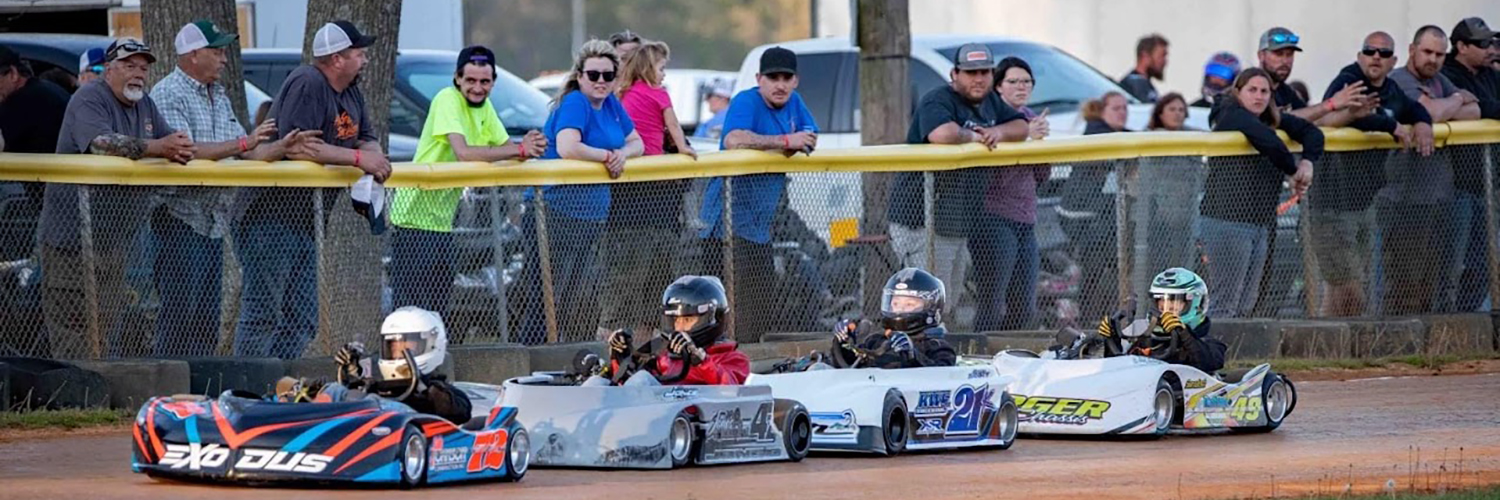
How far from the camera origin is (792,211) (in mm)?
14555

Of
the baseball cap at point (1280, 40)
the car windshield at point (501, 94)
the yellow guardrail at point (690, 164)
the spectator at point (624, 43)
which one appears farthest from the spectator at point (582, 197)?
the baseball cap at point (1280, 40)

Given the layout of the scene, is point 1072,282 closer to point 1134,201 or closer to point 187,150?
point 1134,201

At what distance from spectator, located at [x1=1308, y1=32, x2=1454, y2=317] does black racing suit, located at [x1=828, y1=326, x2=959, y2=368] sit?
4.53 meters

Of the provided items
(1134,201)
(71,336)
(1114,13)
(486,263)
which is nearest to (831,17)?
(1114,13)

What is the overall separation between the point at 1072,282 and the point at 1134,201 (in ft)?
2.08

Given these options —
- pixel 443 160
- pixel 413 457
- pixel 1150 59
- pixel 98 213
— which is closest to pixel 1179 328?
pixel 443 160

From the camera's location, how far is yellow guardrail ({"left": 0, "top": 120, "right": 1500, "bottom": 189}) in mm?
12273

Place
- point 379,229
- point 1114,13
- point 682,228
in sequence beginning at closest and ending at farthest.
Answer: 1. point 379,229
2. point 682,228
3. point 1114,13

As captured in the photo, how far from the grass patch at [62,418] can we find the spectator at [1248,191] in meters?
6.83

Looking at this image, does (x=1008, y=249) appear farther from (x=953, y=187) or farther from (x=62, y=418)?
(x=62, y=418)

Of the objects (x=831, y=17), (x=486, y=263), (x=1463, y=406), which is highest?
(x=831, y=17)

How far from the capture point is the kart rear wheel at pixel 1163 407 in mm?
12195

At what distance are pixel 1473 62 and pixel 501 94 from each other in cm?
690

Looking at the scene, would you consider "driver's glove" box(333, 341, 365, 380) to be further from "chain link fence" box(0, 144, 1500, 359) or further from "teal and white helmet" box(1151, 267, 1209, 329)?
"teal and white helmet" box(1151, 267, 1209, 329)
